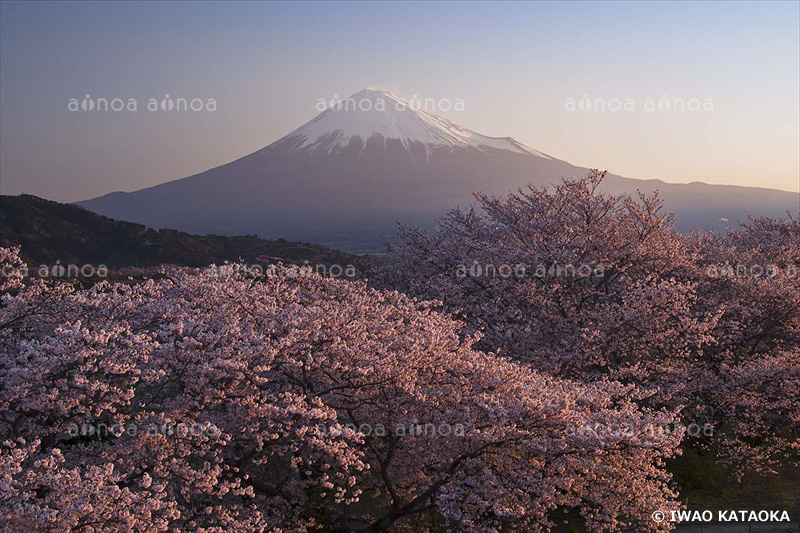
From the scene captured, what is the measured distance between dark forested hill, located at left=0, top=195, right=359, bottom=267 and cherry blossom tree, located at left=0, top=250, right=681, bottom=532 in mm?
45129

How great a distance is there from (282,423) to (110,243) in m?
65.0

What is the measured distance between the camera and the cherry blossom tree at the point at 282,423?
9.56 m

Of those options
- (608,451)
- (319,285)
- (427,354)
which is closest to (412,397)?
(427,354)

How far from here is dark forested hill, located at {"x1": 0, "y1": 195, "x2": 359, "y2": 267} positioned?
2438 inches

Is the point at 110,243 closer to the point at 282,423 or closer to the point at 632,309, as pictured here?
the point at 632,309

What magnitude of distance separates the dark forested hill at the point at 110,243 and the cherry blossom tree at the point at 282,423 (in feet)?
148

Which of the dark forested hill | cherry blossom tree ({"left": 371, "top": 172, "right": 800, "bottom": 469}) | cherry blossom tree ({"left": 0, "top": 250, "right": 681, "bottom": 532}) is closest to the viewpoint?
cherry blossom tree ({"left": 0, "top": 250, "right": 681, "bottom": 532})

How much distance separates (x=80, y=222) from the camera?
7444 centimetres

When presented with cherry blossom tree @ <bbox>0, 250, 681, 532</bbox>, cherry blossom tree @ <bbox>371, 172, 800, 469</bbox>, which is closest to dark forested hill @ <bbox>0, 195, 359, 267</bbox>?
cherry blossom tree @ <bbox>371, 172, 800, 469</bbox>

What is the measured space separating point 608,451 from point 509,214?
45.4ft

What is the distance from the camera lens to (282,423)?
34.7 ft

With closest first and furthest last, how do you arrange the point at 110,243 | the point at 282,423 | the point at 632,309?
the point at 282,423 → the point at 632,309 → the point at 110,243

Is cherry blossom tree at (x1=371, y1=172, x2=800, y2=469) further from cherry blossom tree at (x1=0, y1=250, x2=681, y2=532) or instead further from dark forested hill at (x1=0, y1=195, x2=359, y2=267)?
dark forested hill at (x1=0, y1=195, x2=359, y2=267)

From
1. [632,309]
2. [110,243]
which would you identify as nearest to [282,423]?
[632,309]
